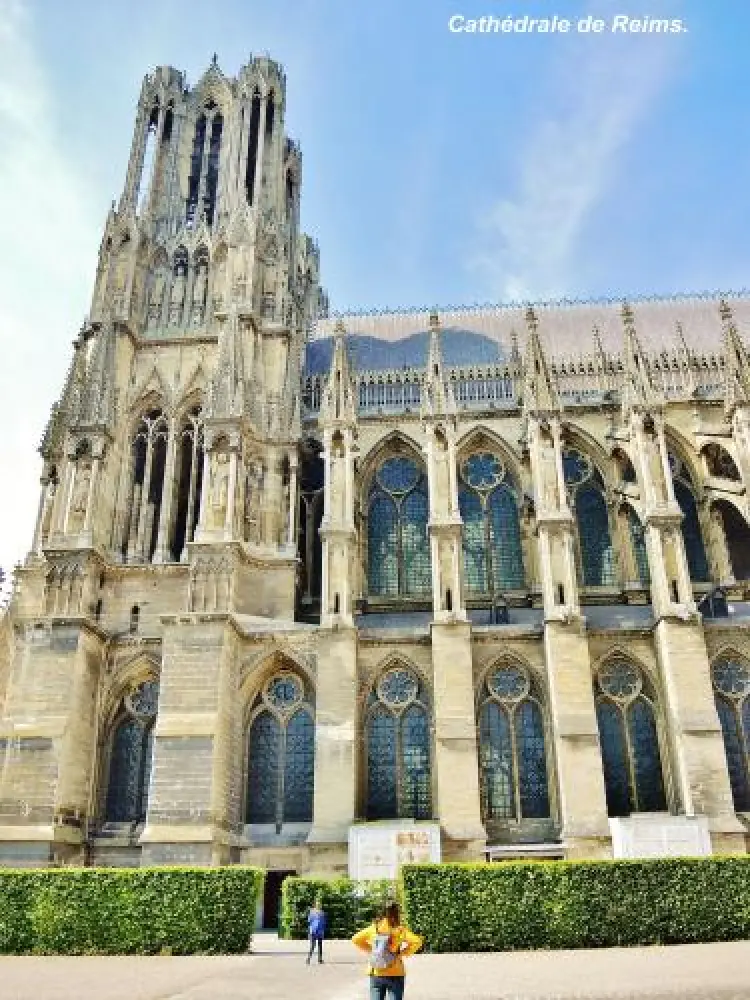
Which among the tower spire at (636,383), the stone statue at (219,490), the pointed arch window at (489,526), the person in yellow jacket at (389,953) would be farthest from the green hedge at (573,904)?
the tower spire at (636,383)

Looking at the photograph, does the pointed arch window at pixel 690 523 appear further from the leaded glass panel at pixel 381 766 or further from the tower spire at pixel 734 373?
the leaded glass panel at pixel 381 766

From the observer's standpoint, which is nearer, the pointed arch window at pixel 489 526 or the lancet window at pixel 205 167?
the pointed arch window at pixel 489 526

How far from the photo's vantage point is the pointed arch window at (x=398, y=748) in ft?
76.6

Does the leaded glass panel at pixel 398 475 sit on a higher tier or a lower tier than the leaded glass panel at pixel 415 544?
higher

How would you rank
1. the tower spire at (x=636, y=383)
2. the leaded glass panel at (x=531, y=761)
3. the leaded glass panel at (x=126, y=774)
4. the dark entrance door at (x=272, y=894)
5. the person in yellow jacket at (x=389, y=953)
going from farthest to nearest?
1. the tower spire at (x=636, y=383)
2. the leaded glass panel at (x=126, y=774)
3. the leaded glass panel at (x=531, y=761)
4. the dark entrance door at (x=272, y=894)
5. the person in yellow jacket at (x=389, y=953)

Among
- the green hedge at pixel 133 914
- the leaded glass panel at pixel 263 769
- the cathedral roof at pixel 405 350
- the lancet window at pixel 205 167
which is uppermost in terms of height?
the lancet window at pixel 205 167

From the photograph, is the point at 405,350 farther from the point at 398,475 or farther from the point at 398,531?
the point at 398,531

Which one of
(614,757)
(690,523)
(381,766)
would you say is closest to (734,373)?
(690,523)

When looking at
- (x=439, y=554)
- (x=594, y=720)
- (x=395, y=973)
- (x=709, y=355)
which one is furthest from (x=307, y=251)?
(x=395, y=973)

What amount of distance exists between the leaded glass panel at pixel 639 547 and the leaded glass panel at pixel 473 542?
5.10 m

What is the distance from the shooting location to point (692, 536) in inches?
1159

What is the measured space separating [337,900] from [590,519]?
661 inches

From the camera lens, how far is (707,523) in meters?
29.1

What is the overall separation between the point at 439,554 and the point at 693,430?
1189cm
